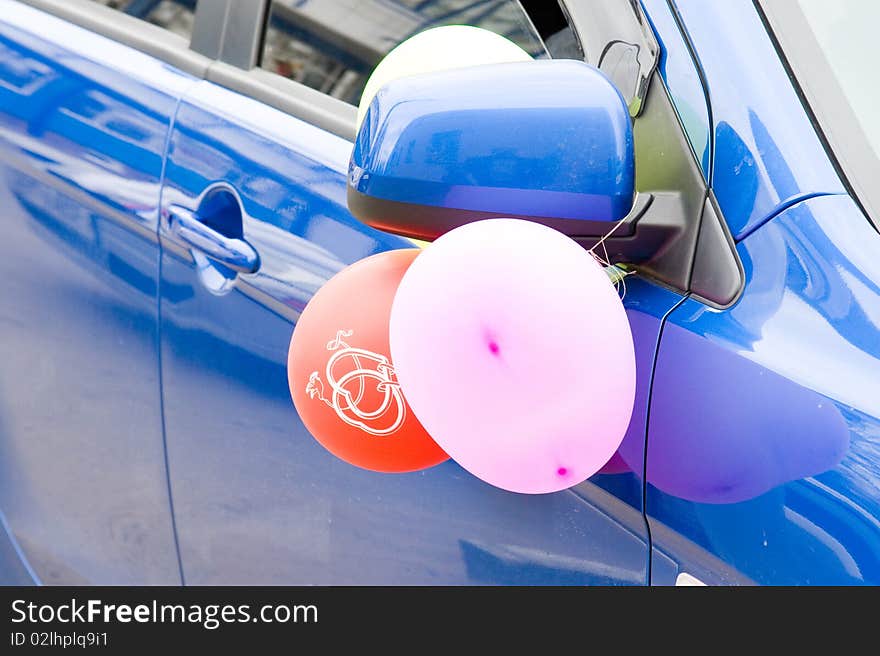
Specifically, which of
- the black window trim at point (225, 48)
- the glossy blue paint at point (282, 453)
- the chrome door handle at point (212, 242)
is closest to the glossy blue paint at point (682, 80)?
the glossy blue paint at point (282, 453)

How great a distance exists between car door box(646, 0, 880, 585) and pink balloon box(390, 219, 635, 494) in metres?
0.12

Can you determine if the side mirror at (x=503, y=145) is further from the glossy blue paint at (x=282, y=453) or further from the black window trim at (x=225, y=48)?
the black window trim at (x=225, y=48)

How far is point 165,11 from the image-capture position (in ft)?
6.43

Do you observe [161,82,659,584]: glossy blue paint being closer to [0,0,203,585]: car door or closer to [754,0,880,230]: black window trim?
Answer: [0,0,203,585]: car door

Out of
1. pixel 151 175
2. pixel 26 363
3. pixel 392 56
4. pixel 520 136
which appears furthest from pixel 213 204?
pixel 520 136

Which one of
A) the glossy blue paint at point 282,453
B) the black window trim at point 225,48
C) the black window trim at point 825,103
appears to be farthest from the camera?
Answer: the black window trim at point 225,48

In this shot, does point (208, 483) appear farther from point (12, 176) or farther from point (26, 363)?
point (12, 176)

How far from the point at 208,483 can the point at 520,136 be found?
861 mm

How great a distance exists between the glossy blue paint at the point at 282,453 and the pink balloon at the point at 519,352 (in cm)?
25

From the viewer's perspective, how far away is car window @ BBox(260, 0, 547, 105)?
61.3 inches

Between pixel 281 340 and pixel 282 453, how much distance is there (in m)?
0.15

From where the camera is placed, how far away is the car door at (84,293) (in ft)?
5.83

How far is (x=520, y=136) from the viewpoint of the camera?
1.05 m

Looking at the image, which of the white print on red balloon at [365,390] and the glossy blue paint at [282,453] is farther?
the glossy blue paint at [282,453]
